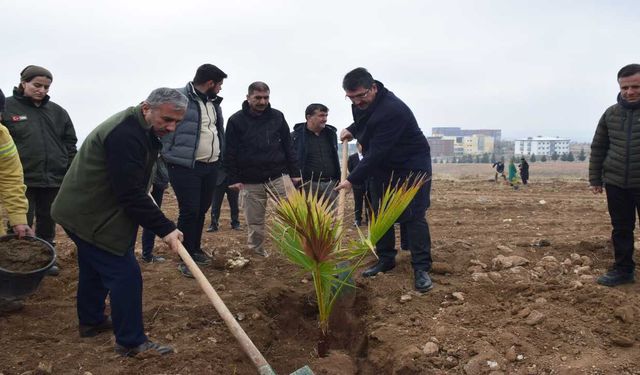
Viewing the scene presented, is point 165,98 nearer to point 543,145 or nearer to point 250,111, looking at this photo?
point 250,111

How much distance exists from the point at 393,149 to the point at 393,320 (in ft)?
4.92

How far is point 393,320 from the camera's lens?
4016 mm

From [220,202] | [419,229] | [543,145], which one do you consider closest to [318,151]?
[419,229]

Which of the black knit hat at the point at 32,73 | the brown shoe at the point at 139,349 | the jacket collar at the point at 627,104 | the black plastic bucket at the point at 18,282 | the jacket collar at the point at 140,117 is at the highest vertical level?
the black knit hat at the point at 32,73

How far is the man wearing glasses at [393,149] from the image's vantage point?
447 centimetres

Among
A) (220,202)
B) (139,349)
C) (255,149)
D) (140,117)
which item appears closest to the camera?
(140,117)

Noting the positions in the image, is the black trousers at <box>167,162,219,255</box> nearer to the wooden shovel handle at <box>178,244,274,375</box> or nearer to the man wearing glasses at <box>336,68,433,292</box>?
the man wearing glasses at <box>336,68,433,292</box>

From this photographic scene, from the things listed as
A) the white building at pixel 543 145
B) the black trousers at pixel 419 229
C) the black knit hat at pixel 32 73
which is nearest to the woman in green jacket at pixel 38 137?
the black knit hat at pixel 32 73

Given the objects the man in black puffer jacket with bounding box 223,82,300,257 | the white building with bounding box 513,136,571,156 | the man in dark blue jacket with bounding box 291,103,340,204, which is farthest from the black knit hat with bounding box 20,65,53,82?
the white building with bounding box 513,136,571,156

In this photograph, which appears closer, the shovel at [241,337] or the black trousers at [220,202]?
the shovel at [241,337]

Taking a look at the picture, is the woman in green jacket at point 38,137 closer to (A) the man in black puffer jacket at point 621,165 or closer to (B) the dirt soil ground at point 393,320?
(B) the dirt soil ground at point 393,320

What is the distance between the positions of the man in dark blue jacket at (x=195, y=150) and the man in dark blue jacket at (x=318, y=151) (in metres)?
1.44

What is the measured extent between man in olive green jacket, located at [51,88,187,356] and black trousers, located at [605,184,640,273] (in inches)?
140

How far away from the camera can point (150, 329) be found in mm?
3848
